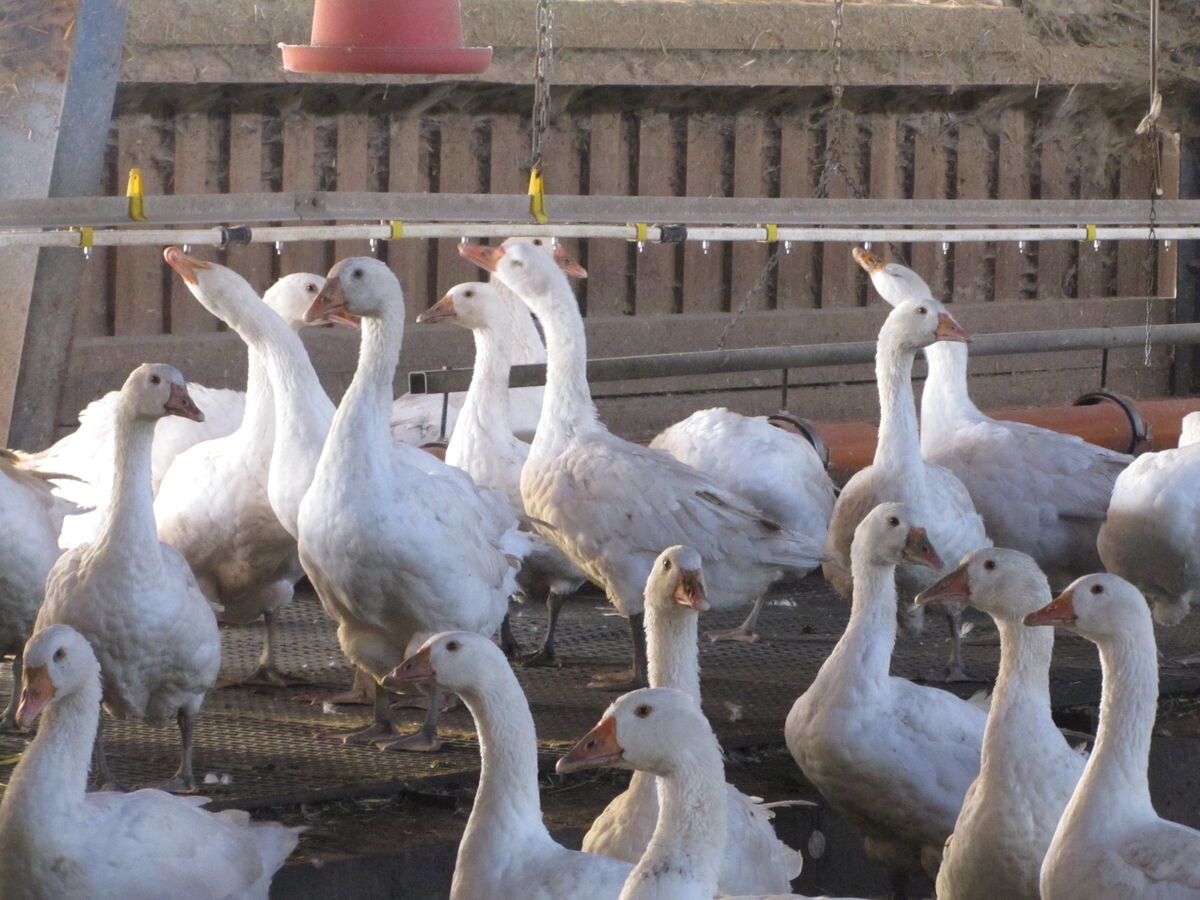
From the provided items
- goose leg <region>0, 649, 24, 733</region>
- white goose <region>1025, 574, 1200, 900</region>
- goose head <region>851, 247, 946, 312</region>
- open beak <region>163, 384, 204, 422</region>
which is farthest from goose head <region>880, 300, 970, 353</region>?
goose leg <region>0, 649, 24, 733</region>

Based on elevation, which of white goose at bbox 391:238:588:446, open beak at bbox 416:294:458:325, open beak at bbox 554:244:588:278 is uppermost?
open beak at bbox 554:244:588:278

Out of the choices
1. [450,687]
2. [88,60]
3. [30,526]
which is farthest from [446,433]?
[450,687]

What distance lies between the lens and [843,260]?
10555 mm

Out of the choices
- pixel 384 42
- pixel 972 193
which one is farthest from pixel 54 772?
pixel 972 193

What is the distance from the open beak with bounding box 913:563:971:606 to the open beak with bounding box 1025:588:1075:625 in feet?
1.54

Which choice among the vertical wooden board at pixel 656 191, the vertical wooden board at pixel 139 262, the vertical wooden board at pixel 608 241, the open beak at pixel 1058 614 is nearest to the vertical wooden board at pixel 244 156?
the vertical wooden board at pixel 139 262

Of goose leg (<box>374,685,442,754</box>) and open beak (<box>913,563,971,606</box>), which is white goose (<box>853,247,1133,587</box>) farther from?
goose leg (<box>374,685,442,754</box>)

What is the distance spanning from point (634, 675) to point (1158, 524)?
1.83 meters

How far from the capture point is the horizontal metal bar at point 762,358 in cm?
715

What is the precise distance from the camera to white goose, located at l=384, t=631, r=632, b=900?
3.85 m

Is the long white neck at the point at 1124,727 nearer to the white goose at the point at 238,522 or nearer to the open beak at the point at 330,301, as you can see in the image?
the open beak at the point at 330,301

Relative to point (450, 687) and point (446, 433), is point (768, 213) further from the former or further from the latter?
point (446, 433)

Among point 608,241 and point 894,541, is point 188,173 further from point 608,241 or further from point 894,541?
point 894,541

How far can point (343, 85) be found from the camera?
875 centimetres
